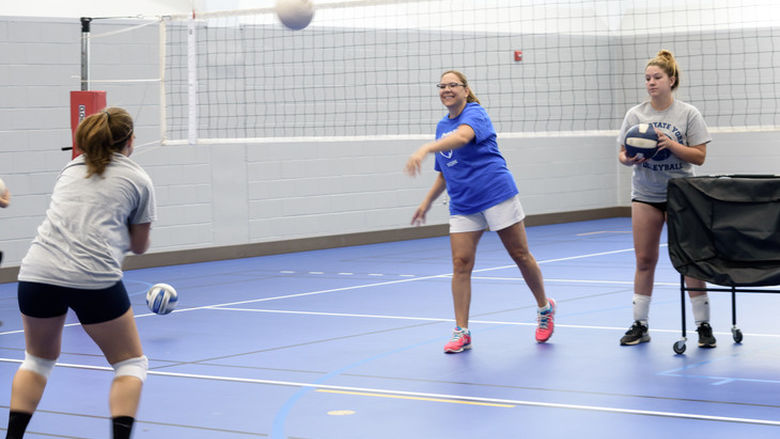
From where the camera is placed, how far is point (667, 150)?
594cm

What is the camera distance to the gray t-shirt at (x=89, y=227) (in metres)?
3.66

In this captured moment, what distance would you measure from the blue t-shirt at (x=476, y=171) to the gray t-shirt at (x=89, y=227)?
2658 mm

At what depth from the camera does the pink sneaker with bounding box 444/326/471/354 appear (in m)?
6.13

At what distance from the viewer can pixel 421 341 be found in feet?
21.6

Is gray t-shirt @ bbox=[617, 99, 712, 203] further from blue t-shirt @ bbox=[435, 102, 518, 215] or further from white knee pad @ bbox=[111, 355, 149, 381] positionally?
white knee pad @ bbox=[111, 355, 149, 381]

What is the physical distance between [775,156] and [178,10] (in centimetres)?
987

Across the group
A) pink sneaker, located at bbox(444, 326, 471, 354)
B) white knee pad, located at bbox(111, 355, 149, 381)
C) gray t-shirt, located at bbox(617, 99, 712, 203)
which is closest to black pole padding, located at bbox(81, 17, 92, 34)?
pink sneaker, located at bbox(444, 326, 471, 354)

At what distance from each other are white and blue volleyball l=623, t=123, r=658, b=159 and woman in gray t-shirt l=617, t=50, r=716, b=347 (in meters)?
0.03

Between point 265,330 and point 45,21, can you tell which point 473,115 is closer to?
point 265,330

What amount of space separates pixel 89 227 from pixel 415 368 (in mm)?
2459

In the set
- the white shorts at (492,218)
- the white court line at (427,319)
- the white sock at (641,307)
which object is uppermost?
the white shorts at (492,218)

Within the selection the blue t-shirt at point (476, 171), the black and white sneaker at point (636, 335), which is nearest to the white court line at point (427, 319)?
the black and white sneaker at point (636, 335)

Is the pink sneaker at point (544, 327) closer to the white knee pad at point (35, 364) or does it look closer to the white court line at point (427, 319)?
the white court line at point (427, 319)

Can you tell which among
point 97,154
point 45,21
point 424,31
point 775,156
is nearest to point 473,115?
point 97,154
